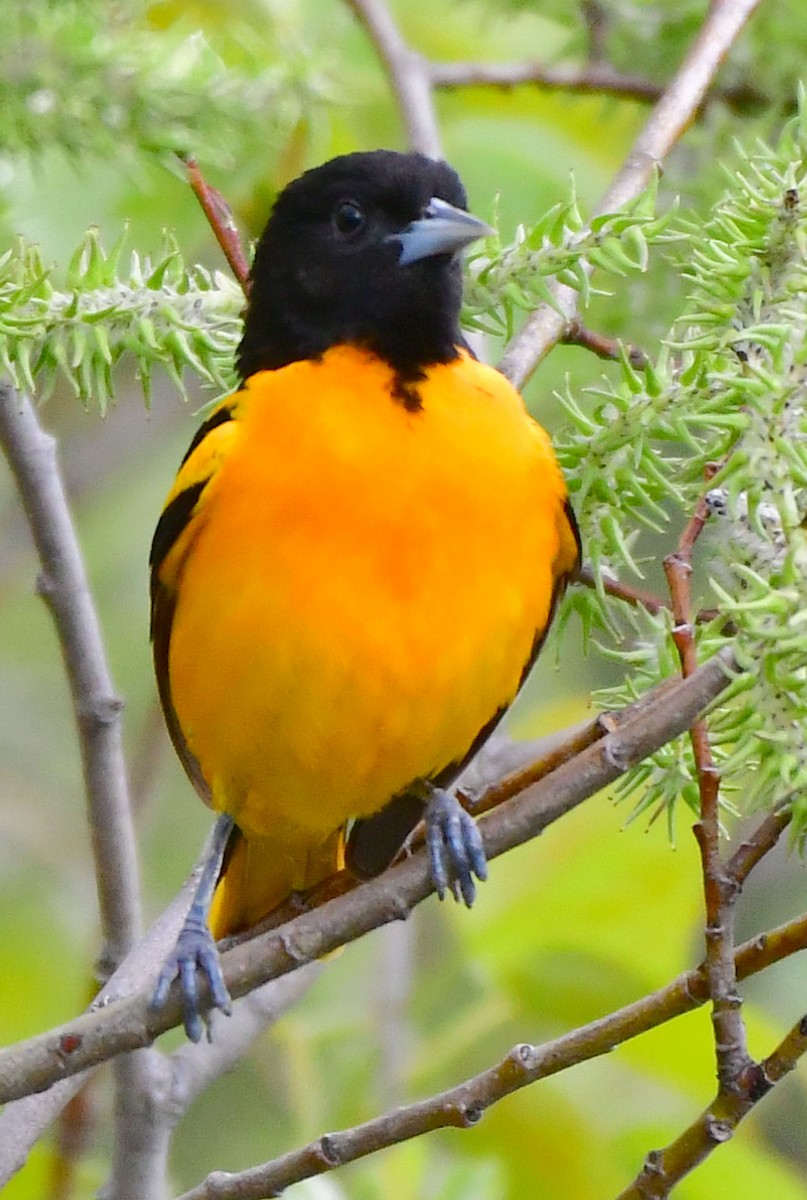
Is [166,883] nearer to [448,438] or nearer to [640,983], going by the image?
[640,983]

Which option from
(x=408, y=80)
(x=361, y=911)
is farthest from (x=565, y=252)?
(x=408, y=80)

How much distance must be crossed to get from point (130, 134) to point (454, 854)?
2.46 ft

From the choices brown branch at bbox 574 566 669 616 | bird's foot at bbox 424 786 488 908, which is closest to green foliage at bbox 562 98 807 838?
brown branch at bbox 574 566 669 616

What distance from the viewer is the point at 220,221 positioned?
153 centimetres

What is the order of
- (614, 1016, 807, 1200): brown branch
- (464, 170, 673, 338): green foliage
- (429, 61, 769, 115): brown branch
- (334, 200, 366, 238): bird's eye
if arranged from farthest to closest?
(429, 61, 769, 115): brown branch < (334, 200, 366, 238): bird's eye < (464, 170, 673, 338): green foliage < (614, 1016, 807, 1200): brown branch

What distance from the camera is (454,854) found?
1.67m

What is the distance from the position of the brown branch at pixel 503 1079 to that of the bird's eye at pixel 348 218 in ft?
3.06

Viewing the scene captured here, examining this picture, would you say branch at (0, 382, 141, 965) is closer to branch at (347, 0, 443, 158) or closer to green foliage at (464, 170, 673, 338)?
green foliage at (464, 170, 673, 338)

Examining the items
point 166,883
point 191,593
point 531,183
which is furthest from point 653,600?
point 166,883

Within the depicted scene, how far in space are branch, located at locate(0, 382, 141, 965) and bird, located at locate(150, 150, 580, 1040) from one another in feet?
0.31

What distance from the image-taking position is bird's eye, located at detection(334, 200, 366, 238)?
1.84m

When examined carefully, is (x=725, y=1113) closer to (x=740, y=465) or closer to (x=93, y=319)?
(x=740, y=465)

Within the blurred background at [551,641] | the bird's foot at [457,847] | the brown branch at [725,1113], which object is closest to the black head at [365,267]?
the blurred background at [551,641]

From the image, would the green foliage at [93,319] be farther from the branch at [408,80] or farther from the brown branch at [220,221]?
the branch at [408,80]
